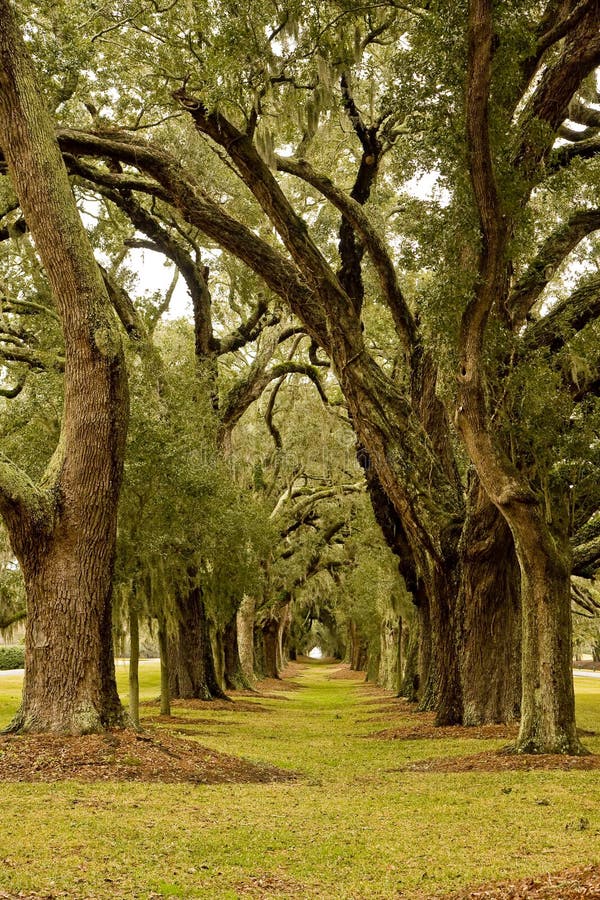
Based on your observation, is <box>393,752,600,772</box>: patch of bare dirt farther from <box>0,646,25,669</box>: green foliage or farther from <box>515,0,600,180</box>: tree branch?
<box>0,646,25,669</box>: green foliage

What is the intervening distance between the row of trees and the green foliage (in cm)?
3841

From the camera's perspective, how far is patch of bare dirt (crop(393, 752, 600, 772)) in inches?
405

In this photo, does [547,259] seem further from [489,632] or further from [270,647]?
[270,647]

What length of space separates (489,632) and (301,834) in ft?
28.8

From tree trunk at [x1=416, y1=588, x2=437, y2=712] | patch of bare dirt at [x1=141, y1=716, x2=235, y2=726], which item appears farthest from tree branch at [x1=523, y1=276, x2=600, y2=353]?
patch of bare dirt at [x1=141, y1=716, x2=235, y2=726]

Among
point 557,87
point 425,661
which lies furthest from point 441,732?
point 557,87

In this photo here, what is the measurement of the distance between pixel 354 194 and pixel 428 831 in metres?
12.8

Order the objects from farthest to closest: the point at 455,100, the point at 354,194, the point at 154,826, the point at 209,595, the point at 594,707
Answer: the point at 594,707 → the point at 209,595 → the point at 354,194 → the point at 455,100 → the point at 154,826

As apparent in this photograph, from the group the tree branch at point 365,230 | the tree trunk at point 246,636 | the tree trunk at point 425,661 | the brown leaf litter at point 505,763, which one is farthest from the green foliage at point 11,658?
the brown leaf litter at point 505,763

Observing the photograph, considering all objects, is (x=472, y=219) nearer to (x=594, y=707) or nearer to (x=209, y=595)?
(x=209, y=595)

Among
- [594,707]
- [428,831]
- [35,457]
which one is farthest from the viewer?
[594,707]

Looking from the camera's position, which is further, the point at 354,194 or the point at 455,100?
the point at 354,194

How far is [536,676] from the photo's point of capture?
37.3 ft

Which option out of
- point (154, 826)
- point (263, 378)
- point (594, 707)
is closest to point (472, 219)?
point (154, 826)
